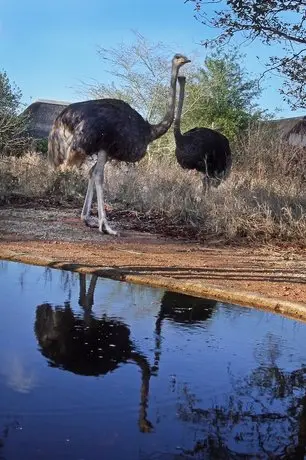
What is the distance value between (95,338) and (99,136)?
467 centimetres

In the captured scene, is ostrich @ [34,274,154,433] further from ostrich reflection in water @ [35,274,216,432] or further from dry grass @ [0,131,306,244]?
dry grass @ [0,131,306,244]

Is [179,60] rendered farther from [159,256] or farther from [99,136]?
[159,256]

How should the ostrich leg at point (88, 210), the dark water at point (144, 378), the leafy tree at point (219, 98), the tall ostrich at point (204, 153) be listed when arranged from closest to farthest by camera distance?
the dark water at point (144, 378), the ostrich leg at point (88, 210), the tall ostrich at point (204, 153), the leafy tree at point (219, 98)

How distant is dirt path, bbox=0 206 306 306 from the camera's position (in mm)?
5297

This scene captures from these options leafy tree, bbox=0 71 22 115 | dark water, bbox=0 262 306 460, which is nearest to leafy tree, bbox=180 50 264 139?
leafy tree, bbox=0 71 22 115

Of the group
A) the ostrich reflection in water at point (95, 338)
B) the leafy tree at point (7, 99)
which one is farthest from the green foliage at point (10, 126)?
the ostrich reflection in water at point (95, 338)

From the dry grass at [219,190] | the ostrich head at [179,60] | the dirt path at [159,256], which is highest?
the ostrich head at [179,60]

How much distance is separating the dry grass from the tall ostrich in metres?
0.26

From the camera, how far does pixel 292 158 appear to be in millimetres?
12234

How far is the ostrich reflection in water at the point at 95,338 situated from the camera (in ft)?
9.87

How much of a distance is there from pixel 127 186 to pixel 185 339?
27.8ft

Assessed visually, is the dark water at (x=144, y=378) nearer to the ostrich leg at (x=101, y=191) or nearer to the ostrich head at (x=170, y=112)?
the ostrich leg at (x=101, y=191)

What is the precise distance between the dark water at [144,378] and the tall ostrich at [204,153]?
6.92 m

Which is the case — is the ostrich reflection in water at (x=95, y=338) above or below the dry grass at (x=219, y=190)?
below
